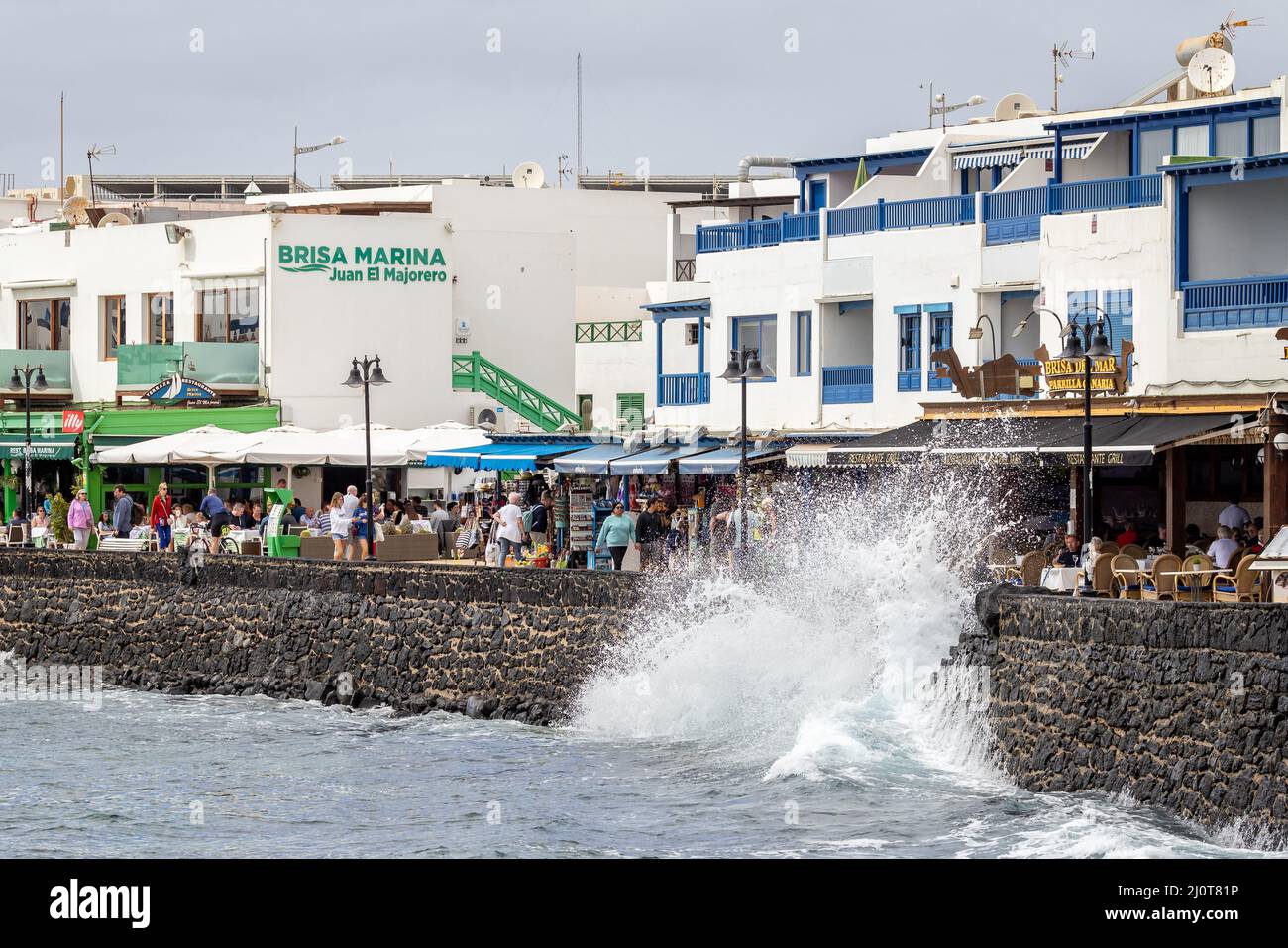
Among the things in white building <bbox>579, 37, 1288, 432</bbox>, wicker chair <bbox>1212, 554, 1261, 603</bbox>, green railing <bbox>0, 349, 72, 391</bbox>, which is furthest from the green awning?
wicker chair <bbox>1212, 554, 1261, 603</bbox>

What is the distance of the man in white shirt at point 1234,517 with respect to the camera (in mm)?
28094

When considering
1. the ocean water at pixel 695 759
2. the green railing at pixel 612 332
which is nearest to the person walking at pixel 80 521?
the ocean water at pixel 695 759

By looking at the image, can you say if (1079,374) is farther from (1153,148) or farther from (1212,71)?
(1212,71)

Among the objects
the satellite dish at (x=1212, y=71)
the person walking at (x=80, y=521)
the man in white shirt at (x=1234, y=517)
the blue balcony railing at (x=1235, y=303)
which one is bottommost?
the person walking at (x=80, y=521)

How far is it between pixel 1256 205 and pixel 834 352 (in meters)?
9.15

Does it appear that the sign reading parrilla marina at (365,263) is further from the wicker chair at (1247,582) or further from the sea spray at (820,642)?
the wicker chair at (1247,582)

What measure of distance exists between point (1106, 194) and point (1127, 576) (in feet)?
30.9

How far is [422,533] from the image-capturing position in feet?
126

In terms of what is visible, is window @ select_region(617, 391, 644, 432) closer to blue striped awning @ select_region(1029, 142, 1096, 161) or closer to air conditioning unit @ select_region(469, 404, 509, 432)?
air conditioning unit @ select_region(469, 404, 509, 432)

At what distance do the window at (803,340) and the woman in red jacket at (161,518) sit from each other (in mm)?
12386

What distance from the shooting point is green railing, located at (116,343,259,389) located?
48875mm

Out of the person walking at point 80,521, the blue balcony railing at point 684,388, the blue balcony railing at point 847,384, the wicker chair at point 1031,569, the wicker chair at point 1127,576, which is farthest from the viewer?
the person walking at point 80,521

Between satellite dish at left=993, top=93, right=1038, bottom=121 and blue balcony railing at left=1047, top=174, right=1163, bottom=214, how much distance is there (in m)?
8.69
